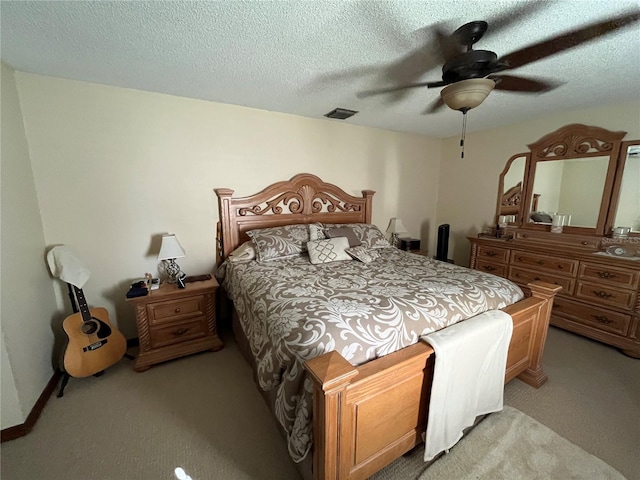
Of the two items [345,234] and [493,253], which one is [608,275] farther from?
[345,234]

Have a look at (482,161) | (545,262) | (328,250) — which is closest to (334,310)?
(328,250)

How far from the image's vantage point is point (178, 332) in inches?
87.7

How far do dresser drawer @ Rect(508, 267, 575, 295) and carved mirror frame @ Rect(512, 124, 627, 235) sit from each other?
60 centimetres

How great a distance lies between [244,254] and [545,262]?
314cm

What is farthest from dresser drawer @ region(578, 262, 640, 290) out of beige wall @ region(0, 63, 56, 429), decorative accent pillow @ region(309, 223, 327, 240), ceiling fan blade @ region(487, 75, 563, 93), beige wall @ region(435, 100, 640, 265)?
beige wall @ region(0, 63, 56, 429)

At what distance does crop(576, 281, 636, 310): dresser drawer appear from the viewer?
7.56 ft

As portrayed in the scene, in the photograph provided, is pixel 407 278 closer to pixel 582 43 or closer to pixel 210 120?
pixel 582 43

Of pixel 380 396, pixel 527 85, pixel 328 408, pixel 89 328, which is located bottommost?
pixel 89 328

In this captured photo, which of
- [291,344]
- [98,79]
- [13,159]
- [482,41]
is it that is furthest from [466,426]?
[98,79]

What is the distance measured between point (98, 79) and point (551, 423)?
12.8 ft

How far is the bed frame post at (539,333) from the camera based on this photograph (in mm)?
1835

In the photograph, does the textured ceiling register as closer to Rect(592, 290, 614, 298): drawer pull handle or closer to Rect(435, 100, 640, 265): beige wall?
Rect(435, 100, 640, 265): beige wall

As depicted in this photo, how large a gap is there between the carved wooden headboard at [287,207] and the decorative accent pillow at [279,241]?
184 mm

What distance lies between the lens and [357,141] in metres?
3.36
